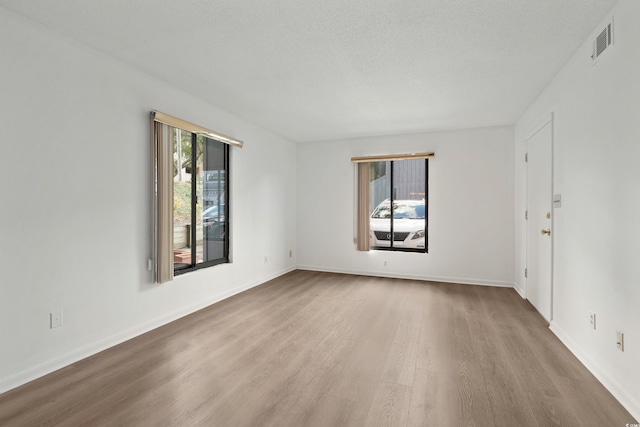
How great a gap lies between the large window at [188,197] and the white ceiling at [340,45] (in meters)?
0.53

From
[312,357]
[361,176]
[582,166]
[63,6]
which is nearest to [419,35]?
[582,166]

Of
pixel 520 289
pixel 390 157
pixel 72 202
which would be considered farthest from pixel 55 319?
pixel 520 289

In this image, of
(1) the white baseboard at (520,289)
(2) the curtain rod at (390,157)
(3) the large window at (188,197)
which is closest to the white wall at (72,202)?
(3) the large window at (188,197)

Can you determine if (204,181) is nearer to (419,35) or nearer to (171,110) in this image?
(171,110)

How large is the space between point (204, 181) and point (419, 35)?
114 inches

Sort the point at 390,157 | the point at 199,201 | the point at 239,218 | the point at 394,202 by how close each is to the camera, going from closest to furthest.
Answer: the point at 199,201 → the point at 239,218 → the point at 390,157 → the point at 394,202

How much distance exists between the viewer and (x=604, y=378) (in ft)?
7.06

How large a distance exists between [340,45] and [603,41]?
1831 millimetres

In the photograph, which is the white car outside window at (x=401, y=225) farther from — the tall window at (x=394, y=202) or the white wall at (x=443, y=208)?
the white wall at (x=443, y=208)

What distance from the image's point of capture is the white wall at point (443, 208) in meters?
4.96

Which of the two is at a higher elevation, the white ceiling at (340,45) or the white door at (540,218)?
the white ceiling at (340,45)

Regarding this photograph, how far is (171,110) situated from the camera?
3395 mm

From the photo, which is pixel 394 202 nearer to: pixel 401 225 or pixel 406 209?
pixel 406 209

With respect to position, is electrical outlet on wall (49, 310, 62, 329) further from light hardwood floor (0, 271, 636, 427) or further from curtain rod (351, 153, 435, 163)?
curtain rod (351, 153, 435, 163)
